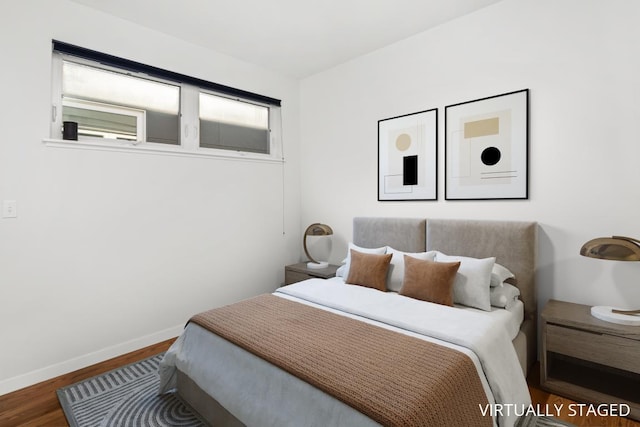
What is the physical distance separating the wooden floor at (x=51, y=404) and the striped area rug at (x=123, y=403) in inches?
2.6

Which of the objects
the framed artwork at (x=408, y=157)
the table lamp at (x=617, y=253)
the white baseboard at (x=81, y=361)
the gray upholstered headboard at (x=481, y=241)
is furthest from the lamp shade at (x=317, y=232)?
the table lamp at (x=617, y=253)

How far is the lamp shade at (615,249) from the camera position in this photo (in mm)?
1896

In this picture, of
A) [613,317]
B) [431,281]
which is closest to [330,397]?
[431,281]

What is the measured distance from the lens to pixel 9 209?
2.26m

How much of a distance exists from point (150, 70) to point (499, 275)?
3264 mm

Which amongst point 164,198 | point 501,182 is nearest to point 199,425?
point 164,198

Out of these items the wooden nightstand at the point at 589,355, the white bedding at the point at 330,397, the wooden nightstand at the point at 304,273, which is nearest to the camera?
the white bedding at the point at 330,397

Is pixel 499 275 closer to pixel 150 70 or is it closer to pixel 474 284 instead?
pixel 474 284

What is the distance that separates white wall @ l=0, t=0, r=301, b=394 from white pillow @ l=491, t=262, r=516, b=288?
238cm

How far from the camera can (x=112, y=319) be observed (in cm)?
272

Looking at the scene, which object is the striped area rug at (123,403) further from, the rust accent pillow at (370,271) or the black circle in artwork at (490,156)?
the black circle in artwork at (490,156)

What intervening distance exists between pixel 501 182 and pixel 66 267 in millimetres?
3408

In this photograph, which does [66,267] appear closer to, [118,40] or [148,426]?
[148,426]

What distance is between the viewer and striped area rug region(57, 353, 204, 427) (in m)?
1.92
